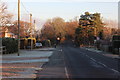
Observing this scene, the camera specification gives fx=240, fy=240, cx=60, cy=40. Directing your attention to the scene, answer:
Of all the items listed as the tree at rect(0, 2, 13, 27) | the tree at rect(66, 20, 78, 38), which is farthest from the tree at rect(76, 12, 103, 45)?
the tree at rect(0, 2, 13, 27)

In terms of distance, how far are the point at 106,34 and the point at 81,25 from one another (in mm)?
10618

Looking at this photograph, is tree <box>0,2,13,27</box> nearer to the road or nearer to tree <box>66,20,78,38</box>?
the road

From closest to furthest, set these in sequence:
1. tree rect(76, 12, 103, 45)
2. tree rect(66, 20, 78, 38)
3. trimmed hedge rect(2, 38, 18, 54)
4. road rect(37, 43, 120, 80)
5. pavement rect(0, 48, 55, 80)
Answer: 1. road rect(37, 43, 120, 80)
2. pavement rect(0, 48, 55, 80)
3. trimmed hedge rect(2, 38, 18, 54)
4. tree rect(76, 12, 103, 45)
5. tree rect(66, 20, 78, 38)

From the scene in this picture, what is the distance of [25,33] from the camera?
85500 mm

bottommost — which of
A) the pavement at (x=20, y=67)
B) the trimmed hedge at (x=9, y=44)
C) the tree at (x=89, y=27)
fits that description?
the pavement at (x=20, y=67)

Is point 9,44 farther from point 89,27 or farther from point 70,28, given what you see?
point 70,28

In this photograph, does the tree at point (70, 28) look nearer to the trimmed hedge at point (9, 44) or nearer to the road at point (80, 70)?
the trimmed hedge at point (9, 44)

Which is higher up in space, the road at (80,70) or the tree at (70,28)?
the tree at (70,28)

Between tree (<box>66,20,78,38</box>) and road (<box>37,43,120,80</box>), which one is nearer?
road (<box>37,43,120,80</box>)

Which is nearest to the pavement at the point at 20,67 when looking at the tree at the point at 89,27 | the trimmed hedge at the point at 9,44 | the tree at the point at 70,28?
the trimmed hedge at the point at 9,44

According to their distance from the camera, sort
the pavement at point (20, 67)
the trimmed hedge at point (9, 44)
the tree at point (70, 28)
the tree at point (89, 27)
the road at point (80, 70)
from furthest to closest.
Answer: the tree at point (70, 28), the tree at point (89, 27), the trimmed hedge at point (9, 44), the pavement at point (20, 67), the road at point (80, 70)

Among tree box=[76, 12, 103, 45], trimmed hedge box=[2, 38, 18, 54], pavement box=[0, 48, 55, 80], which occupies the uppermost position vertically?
tree box=[76, 12, 103, 45]

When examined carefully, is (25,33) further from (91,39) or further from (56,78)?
(56,78)

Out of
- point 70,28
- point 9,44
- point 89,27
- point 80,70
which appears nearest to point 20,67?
point 80,70
